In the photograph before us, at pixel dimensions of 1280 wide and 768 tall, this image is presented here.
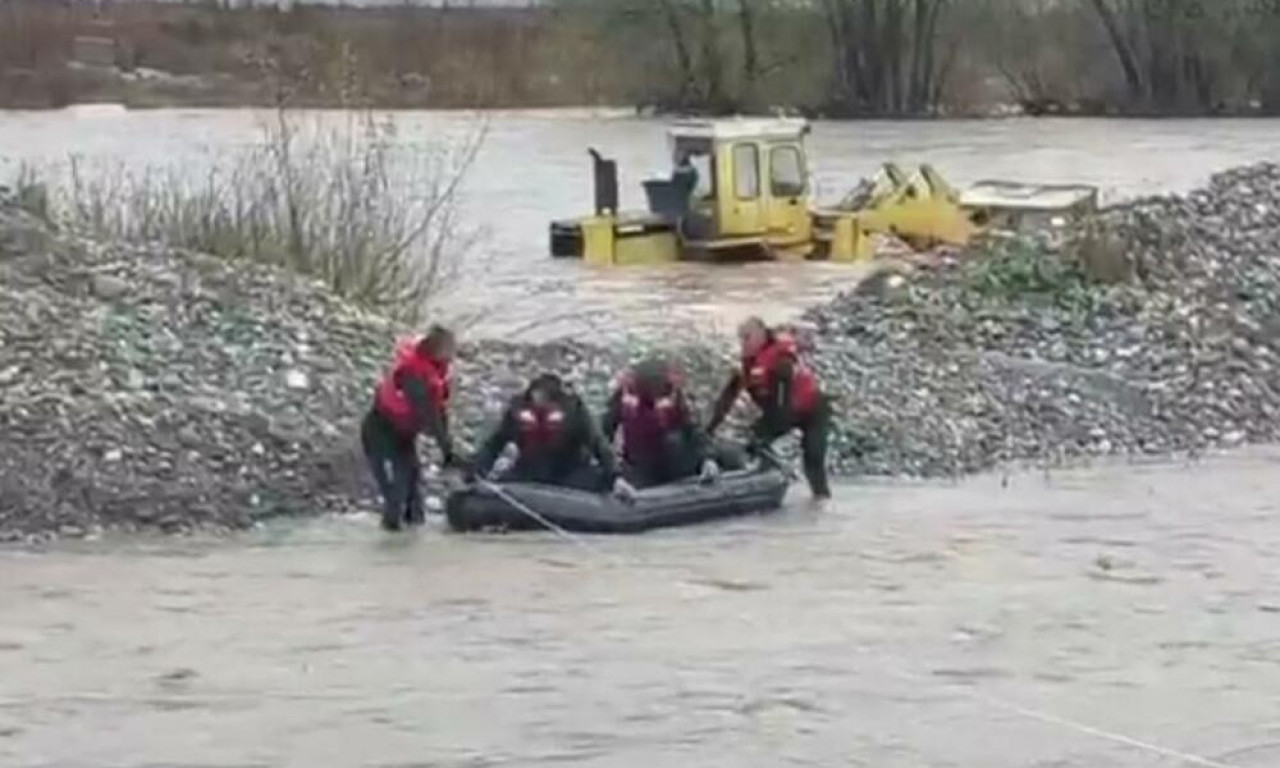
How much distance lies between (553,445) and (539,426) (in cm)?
16

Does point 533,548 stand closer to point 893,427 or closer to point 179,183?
point 893,427

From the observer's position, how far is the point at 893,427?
79.6 ft

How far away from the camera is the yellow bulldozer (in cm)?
4244

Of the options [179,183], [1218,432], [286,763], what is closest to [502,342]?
[179,183]

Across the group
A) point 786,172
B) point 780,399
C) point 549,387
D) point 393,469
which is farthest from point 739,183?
point 393,469

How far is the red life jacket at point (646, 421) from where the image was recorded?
2092cm

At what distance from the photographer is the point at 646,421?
2097 centimetres

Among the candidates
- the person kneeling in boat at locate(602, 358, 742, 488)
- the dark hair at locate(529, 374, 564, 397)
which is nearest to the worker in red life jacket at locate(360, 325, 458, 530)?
the dark hair at locate(529, 374, 564, 397)

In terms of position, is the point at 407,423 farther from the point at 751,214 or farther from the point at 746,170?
the point at 751,214

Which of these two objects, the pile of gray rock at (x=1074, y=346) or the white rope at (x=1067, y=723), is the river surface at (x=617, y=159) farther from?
the white rope at (x=1067, y=723)

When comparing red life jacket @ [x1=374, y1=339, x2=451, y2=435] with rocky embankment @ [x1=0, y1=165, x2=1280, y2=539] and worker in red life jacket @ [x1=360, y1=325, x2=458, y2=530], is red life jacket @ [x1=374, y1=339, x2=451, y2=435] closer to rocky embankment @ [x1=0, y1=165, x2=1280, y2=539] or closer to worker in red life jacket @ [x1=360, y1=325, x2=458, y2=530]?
worker in red life jacket @ [x1=360, y1=325, x2=458, y2=530]

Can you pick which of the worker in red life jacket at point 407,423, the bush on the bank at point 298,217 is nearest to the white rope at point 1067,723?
the worker in red life jacket at point 407,423

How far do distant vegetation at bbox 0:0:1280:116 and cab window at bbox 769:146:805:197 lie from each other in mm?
38228

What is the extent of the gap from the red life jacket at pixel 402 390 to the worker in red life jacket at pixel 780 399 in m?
2.57
